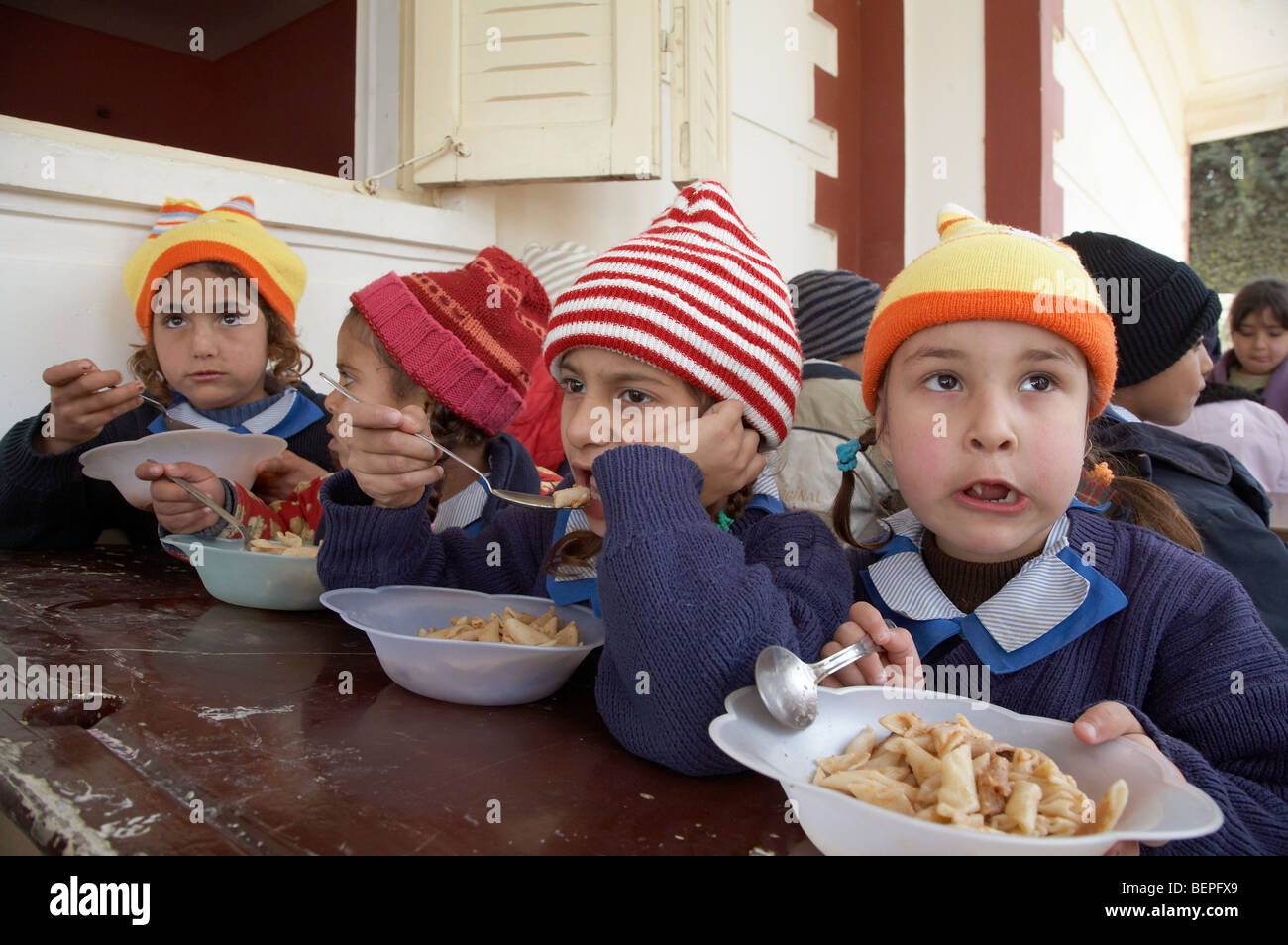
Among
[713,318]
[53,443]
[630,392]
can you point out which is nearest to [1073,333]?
[713,318]

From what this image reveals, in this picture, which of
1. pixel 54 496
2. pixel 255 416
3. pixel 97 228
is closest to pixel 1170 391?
pixel 255 416

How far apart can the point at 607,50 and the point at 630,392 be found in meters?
1.93

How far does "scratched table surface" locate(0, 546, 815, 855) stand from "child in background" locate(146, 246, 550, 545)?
59 centimetres

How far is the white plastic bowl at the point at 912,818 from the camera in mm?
547

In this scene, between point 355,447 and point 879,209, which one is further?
point 879,209

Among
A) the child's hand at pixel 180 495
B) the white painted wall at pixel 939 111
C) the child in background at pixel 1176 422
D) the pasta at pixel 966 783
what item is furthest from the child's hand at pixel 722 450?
the white painted wall at pixel 939 111

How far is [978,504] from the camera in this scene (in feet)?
3.51

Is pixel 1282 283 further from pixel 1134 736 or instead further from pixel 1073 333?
pixel 1134 736

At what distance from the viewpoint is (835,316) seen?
288 centimetres

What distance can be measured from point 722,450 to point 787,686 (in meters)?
0.47

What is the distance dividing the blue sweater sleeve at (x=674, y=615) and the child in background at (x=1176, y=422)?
78 centimetres

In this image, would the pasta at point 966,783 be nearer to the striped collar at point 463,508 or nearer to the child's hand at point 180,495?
the striped collar at point 463,508

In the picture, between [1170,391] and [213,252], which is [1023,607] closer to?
[1170,391]
